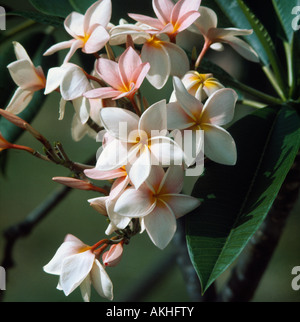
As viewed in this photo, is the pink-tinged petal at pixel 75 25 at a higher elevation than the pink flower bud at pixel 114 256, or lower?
higher

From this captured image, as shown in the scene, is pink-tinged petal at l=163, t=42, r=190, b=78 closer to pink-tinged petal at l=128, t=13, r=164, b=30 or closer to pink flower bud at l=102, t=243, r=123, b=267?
pink-tinged petal at l=128, t=13, r=164, b=30

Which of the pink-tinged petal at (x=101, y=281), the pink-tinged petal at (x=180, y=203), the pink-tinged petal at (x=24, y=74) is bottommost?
the pink-tinged petal at (x=101, y=281)

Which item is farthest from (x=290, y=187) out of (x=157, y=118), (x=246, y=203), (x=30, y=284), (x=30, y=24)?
(x=30, y=284)

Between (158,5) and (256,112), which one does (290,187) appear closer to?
(256,112)

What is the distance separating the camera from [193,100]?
0.49 m

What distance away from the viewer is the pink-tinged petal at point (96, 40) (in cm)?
53

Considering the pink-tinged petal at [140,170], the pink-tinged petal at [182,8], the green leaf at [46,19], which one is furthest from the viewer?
the green leaf at [46,19]

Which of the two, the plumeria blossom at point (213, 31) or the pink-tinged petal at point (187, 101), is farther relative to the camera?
the plumeria blossom at point (213, 31)

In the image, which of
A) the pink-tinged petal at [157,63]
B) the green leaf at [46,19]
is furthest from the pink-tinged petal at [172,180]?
the green leaf at [46,19]

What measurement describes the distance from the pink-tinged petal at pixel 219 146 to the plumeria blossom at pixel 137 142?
50mm

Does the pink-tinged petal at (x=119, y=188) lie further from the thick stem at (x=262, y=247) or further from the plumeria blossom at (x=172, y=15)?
the thick stem at (x=262, y=247)

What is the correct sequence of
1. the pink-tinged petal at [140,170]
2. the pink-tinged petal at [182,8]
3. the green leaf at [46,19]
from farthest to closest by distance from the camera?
the green leaf at [46,19]
the pink-tinged petal at [182,8]
the pink-tinged petal at [140,170]

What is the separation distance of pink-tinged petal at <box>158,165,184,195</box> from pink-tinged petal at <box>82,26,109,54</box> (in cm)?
16

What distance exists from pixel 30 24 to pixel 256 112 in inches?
19.0
